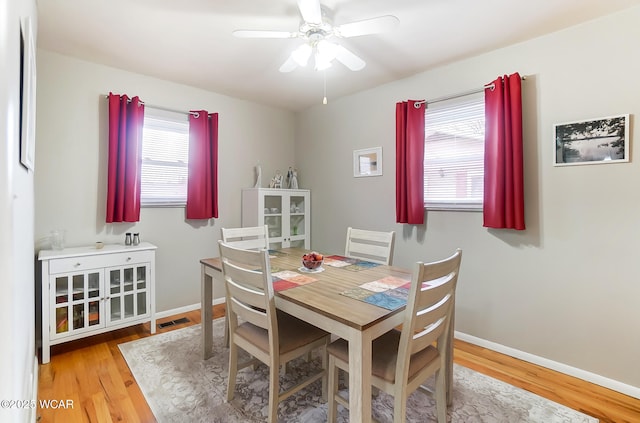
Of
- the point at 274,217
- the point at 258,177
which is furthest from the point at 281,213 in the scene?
the point at 258,177

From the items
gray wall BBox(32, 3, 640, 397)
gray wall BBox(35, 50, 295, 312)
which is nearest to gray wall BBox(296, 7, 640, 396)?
gray wall BBox(32, 3, 640, 397)

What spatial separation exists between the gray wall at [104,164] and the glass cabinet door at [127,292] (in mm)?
441

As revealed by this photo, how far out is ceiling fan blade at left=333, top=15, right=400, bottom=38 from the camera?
1.64 metres

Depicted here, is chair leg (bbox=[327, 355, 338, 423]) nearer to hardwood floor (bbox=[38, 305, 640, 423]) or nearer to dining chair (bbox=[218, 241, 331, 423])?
dining chair (bbox=[218, 241, 331, 423])

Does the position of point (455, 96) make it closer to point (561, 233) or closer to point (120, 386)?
point (561, 233)

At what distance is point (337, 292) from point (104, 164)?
2520mm

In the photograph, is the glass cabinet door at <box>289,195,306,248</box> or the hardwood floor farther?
the glass cabinet door at <box>289,195,306,248</box>

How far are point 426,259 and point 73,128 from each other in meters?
3.36

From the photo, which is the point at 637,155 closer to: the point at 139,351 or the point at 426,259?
→ the point at 426,259

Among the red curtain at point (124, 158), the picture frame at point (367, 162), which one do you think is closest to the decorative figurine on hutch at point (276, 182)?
the picture frame at point (367, 162)

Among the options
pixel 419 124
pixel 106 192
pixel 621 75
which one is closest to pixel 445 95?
pixel 419 124

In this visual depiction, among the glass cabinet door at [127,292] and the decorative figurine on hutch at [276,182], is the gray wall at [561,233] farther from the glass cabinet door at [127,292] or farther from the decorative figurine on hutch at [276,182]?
the glass cabinet door at [127,292]

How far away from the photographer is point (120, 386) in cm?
200

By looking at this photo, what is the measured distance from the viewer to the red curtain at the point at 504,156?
90.5 inches
